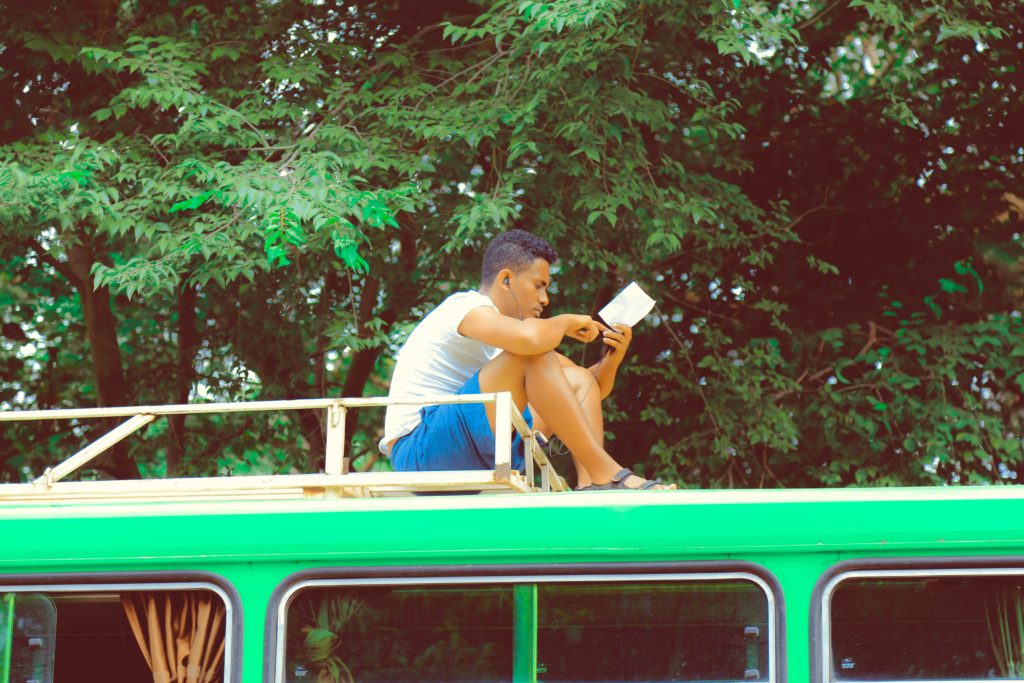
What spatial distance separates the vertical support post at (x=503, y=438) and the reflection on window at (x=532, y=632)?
0.35 metres

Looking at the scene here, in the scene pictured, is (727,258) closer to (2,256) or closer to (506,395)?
(2,256)

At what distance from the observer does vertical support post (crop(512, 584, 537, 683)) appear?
3303 mm

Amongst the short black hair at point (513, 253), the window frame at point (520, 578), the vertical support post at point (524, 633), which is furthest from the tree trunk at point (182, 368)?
the vertical support post at point (524, 633)

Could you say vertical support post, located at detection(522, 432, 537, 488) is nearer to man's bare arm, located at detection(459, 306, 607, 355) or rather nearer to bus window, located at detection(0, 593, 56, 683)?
man's bare arm, located at detection(459, 306, 607, 355)

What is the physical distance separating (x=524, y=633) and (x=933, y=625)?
1023mm

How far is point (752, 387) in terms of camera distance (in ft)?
28.6

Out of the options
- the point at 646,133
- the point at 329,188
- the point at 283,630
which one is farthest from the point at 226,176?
the point at 283,630

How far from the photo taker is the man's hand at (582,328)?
4164 mm

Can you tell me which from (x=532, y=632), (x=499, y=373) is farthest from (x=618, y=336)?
(x=532, y=632)

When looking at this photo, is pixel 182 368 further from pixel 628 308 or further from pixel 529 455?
pixel 529 455

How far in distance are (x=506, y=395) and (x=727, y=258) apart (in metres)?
5.77

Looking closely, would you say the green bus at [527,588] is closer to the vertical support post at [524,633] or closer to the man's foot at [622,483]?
the vertical support post at [524,633]

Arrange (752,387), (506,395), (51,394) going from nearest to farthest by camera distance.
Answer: (506,395) < (752,387) < (51,394)

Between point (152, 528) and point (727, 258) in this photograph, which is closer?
point (152, 528)
